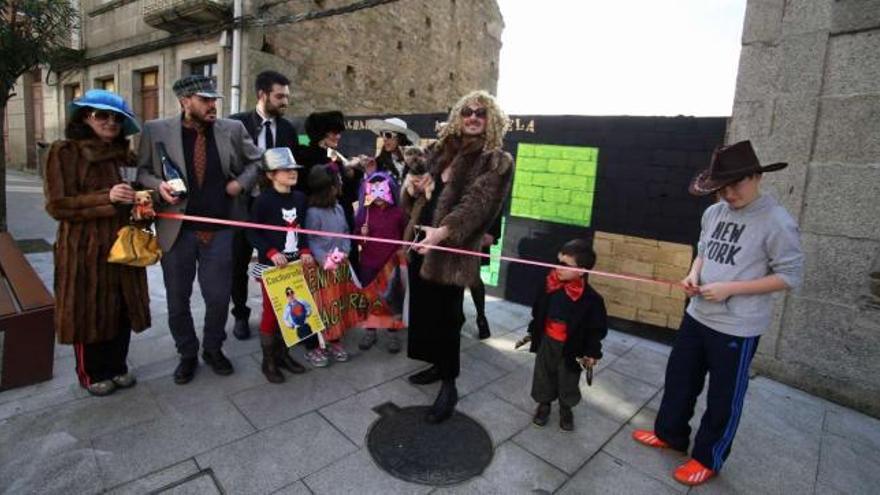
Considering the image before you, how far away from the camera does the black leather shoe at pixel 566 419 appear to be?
9.43 feet

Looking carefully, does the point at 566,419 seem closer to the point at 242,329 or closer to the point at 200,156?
the point at 242,329

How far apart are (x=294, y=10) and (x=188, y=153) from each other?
923cm

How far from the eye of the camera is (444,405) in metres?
2.89

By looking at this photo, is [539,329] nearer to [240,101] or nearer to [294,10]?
[240,101]

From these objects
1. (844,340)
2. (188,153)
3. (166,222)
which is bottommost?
(844,340)

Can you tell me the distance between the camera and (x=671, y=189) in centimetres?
444

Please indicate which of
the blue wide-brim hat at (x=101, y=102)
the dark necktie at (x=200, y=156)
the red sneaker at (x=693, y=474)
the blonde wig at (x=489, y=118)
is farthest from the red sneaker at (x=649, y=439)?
the blue wide-brim hat at (x=101, y=102)

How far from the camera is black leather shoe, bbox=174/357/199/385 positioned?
10.1 ft

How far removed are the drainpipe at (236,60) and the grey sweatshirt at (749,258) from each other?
990cm

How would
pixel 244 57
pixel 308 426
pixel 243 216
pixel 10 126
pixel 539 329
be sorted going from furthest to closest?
1. pixel 10 126
2. pixel 244 57
3. pixel 243 216
4. pixel 539 329
5. pixel 308 426

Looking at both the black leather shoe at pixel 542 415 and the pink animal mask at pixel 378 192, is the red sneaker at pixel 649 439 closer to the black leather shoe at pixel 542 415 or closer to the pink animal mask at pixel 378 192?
the black leather shoe at pixel 542 415

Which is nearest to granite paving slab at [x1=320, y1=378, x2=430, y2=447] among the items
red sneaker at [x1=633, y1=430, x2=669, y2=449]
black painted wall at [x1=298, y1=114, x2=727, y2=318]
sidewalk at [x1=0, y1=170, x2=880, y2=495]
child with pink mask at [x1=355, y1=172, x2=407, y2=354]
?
sidewalk at [x1=0, y1=170, x2=880, y2=495]

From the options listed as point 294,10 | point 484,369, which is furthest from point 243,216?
point 294,10

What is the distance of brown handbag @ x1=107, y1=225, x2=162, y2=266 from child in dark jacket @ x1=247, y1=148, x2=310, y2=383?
0.62 m
